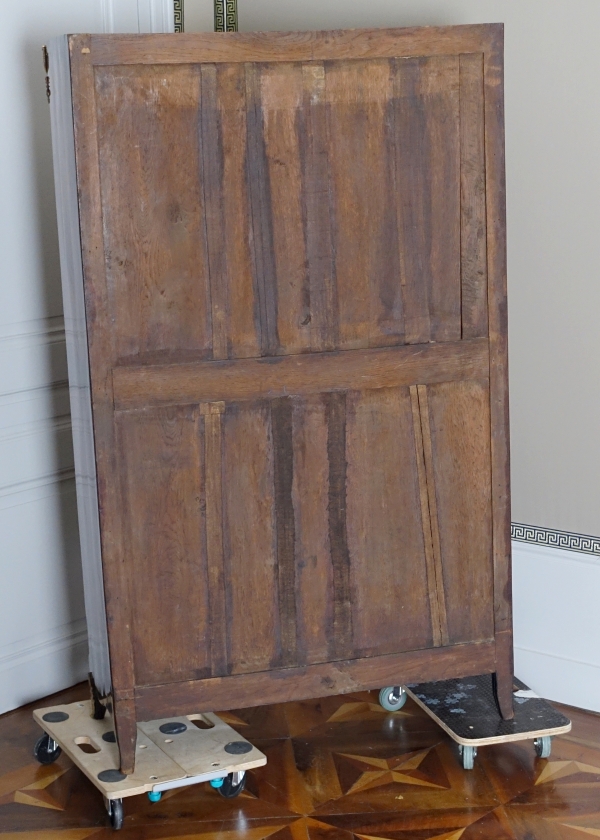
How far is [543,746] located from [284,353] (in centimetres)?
122

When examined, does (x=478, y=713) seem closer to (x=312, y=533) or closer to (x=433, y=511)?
(x=433, y=511)

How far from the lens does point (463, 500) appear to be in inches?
101

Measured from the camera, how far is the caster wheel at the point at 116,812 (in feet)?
7.97

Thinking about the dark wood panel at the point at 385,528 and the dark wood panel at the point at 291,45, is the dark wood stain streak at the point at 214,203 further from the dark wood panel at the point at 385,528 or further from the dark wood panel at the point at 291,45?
the dark wood panel at the point at 385,528

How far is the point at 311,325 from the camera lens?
95.5 inches

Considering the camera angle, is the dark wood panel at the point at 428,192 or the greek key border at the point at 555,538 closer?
the dark wood panel at the point at 428,192

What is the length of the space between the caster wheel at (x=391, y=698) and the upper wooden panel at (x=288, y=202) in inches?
41.6

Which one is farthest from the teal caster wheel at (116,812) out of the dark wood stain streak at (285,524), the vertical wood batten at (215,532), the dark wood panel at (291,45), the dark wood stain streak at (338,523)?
the dark wood panel at (291,45)

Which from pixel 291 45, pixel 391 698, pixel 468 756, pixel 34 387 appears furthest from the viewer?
pixel 34 387

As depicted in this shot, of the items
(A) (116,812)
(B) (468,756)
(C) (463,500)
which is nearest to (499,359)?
(C) (463,500)

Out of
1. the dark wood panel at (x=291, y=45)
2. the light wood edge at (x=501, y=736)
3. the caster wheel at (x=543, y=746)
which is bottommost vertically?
the caster wheel at (x=543, y=746)

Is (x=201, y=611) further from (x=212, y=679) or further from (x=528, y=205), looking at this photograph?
(x=528, y=205)

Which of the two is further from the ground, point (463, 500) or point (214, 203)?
point (214, 203)

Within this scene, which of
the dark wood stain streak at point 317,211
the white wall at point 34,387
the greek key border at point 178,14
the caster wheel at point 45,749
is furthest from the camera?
the greek key border at point 178,14
